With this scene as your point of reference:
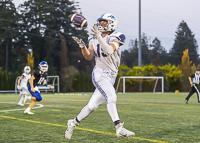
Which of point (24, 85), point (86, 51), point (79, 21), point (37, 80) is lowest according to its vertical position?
→ point (24, 85)

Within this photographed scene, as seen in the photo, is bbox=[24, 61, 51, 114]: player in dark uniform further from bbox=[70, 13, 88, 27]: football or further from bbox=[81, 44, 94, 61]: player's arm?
bbox=[70, 13, 88, 27]: football

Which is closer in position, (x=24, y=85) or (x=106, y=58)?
(x=106, y=58)

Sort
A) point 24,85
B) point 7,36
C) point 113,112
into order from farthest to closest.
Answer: point 7,36 → point 24,85 → point 113,112

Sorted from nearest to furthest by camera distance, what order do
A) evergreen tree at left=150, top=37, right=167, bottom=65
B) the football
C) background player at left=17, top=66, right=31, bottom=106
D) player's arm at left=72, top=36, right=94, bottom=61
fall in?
the football
player's arm at left=72, top=36, right=94, bottom=61
background player at left=17, top=66, right=31, bottom=106
evergreen tree at left=150, top=37, right=167, bottom=65

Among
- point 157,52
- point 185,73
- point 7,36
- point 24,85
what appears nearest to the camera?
point 24,85

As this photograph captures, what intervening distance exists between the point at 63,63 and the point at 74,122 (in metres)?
46.9

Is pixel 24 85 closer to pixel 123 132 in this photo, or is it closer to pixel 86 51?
pixel 86 51

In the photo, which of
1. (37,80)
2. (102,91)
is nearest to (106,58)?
(102,91)

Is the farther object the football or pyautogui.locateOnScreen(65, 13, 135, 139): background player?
pyautogui.locateOnScreen(65, 13, 135, 139): background player

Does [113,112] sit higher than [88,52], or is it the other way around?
[88,52]

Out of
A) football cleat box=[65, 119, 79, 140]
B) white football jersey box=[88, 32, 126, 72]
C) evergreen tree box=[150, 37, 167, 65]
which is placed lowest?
football cleat box=[65, 119, 79, 140]

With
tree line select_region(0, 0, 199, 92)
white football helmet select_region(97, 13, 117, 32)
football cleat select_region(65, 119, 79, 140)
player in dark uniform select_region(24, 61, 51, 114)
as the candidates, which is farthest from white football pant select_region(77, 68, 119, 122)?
tree line select_region(0, 0, 199, 92)

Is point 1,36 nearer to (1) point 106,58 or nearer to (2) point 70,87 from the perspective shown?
(2) point 70,87

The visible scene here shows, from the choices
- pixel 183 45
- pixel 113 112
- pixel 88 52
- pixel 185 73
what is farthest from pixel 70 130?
pixel 183 45
